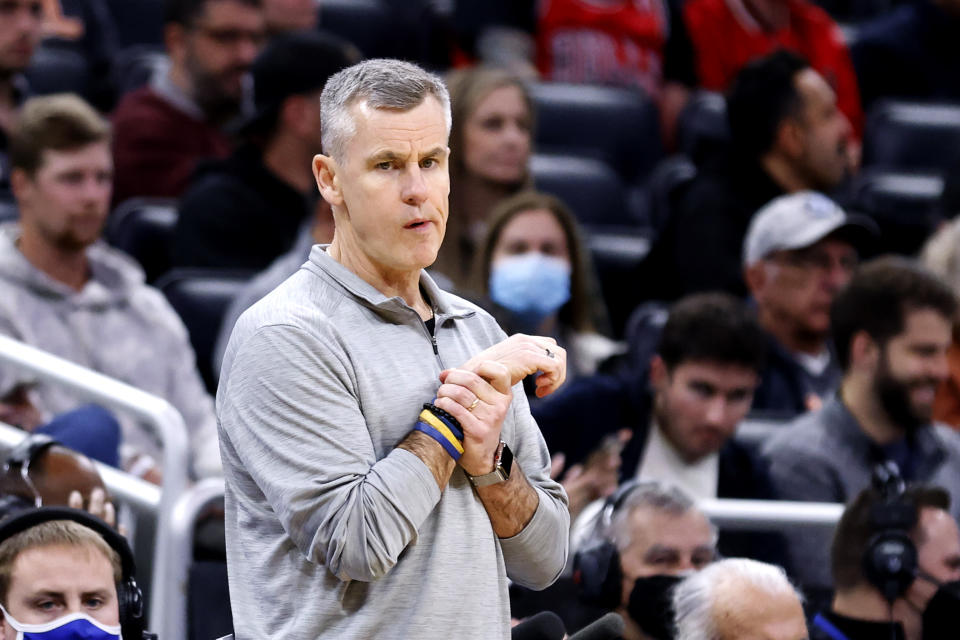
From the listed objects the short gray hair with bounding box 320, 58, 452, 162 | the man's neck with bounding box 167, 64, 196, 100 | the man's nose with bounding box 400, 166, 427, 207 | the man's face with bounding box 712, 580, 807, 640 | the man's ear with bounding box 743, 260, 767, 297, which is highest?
the short gray hair with bounding box 320, 58, 452, 162

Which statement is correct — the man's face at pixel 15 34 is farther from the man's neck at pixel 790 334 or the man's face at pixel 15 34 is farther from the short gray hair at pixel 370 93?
the short gray hair at pixel 370 93

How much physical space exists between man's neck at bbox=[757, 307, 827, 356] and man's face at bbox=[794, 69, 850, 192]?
0.68 meters

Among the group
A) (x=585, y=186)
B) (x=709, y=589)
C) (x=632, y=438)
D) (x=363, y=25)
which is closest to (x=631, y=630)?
(x=709, y=589)

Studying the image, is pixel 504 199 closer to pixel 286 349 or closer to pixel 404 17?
pixel 404 17

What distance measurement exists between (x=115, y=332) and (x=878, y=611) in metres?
1.97

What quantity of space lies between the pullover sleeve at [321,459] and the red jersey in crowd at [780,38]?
4415 mm

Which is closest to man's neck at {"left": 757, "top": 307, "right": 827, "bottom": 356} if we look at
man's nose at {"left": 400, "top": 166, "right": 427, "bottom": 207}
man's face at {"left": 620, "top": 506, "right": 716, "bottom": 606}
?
man's face at {"left": 620, "top": 506, "right": 716, "bottom": 606}

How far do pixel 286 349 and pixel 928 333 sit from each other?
2.42m

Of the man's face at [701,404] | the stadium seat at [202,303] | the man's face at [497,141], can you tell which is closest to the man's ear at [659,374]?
the man's face at [701,404]

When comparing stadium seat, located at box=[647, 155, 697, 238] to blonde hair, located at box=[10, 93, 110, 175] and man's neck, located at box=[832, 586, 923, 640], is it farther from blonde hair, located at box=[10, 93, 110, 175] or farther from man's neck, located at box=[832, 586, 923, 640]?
man's neck, located at box=[832, 586, 923, 640]

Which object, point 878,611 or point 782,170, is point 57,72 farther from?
point 878,611

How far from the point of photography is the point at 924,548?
304 centimetres

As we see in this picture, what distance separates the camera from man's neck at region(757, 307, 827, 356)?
4.36 meters

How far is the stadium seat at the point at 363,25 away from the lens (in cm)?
596
